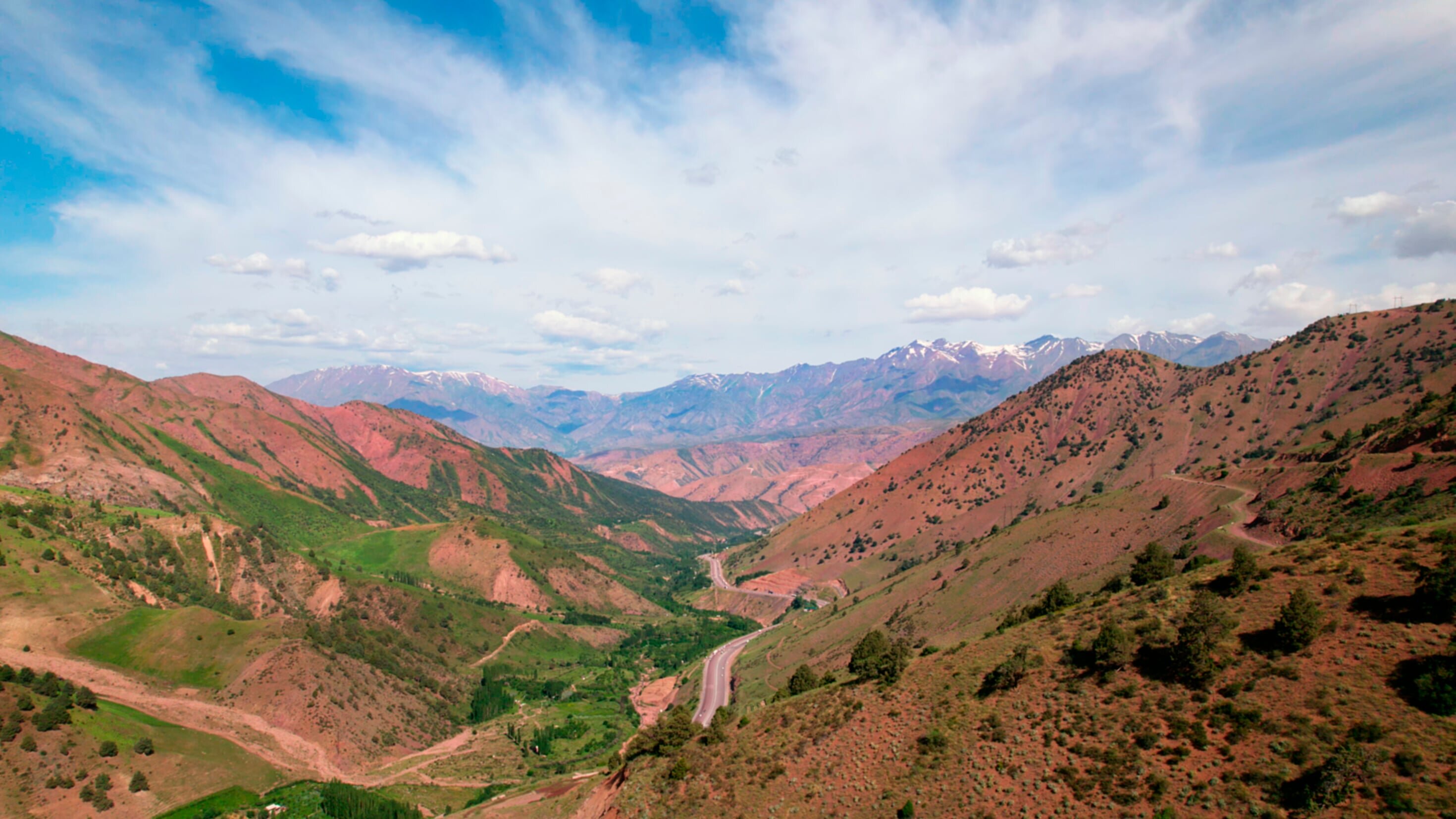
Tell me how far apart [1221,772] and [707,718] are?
300 feet

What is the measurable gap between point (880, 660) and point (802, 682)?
1783 centimetres

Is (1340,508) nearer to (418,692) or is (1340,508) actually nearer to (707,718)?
(707,718)

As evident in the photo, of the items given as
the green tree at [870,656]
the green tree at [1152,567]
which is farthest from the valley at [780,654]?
the green tree at [870,656]

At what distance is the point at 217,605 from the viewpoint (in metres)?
126

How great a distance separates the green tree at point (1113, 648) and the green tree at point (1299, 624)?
7.86 m

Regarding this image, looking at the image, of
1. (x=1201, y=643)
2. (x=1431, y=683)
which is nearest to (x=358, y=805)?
(x=1201, y=643)

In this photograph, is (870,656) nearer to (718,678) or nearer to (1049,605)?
(1049,605)

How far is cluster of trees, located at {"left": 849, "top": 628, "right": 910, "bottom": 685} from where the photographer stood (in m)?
56.7

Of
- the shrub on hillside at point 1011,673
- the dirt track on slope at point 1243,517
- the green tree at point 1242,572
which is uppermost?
the dirt track on slope at point 1243,517

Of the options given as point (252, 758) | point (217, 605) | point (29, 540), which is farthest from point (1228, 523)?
point (29, 540)

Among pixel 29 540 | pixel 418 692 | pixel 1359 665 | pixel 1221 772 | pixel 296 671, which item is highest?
pixel 1359 665

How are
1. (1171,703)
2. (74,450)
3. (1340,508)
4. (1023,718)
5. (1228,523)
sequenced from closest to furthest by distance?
(1171,703) < (1023,718) < (1340,508) < (1228,523) < (74,450)

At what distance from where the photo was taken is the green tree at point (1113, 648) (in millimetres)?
42656

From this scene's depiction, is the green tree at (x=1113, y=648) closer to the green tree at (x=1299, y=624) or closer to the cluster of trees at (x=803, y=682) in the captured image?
the green tree at (x=1299, y=624)
